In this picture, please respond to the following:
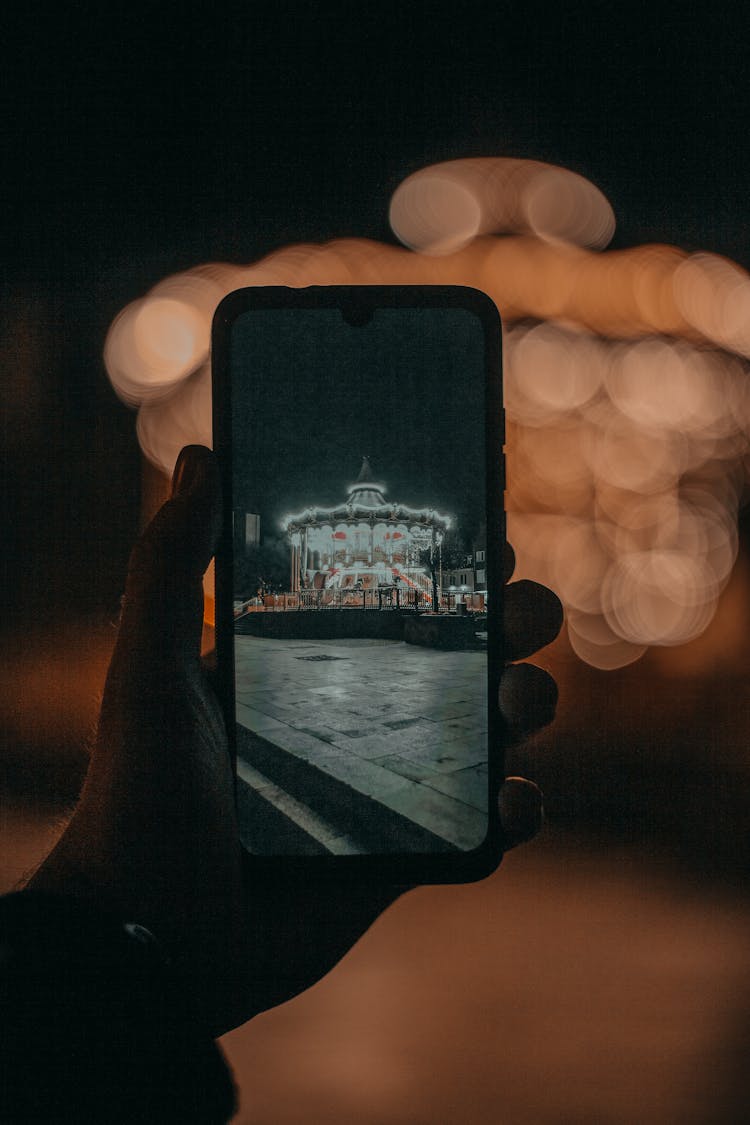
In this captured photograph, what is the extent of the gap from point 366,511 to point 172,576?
0.82 meters

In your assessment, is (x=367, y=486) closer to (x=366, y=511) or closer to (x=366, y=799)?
(x=366, y=511)

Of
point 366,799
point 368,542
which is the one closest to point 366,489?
point 368,542

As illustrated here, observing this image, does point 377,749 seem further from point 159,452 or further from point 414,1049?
point 159,452

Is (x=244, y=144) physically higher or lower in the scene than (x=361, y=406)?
higher

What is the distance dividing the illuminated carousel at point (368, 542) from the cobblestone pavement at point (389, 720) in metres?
0.22

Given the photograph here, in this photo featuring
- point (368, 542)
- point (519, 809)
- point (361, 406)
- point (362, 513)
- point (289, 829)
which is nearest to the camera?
point (519, 809)

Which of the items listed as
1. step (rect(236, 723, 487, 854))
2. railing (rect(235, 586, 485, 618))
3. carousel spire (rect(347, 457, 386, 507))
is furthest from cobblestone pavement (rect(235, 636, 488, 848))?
carousel spire (rect(347, 457, 386, 507))

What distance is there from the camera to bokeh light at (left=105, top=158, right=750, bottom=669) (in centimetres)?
65

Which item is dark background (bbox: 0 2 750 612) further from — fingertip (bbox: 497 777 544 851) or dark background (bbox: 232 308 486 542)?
fingertip (bbox: 497 777 544 851)

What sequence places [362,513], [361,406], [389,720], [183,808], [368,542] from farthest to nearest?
1. [389,720]
2. [362,513]
3. [368,542]
4. [361,406]
5. [183,808]

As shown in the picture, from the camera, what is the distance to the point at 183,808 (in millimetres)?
525

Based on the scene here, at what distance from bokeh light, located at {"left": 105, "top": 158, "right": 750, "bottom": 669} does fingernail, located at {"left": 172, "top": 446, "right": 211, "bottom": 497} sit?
9 cm

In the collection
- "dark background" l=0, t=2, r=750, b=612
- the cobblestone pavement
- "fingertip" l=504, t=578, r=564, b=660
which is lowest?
the cobblestone pavement

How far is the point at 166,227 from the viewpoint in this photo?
66cm
